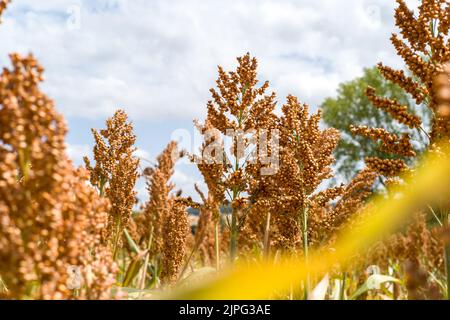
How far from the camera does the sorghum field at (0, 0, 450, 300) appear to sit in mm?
1636

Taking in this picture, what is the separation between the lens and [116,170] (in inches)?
191

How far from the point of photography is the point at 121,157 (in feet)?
16.5

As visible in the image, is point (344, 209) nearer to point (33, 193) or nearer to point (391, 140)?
point (391, 140)

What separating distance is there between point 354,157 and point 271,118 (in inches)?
1769

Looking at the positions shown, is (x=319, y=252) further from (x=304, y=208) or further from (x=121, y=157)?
(x=121, y=157)

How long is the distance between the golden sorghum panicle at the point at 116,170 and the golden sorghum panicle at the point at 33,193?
257 centimetres

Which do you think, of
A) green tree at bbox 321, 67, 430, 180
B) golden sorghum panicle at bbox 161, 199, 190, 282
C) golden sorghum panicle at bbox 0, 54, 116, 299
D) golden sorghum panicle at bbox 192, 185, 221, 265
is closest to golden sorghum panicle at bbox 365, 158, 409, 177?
golden sorghum panicle at bbox 192, 185, 221, 265

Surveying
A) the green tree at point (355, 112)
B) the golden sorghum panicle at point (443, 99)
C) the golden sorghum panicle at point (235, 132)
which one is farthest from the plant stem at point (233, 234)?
the green tree at point (355, 112)

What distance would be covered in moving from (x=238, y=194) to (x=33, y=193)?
296cm

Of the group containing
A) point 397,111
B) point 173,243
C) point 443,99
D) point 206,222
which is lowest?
point 206,222

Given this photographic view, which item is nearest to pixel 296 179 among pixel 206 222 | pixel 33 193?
pixel 206 222

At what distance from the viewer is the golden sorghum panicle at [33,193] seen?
1.64 meters

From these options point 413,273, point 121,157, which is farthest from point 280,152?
point 413,273
